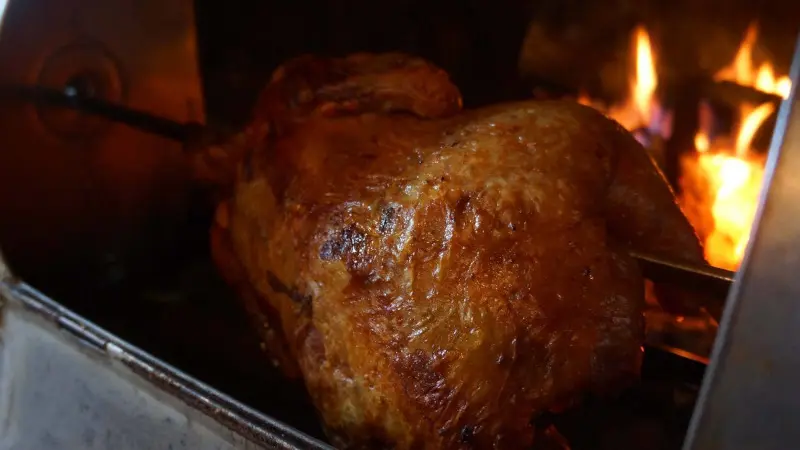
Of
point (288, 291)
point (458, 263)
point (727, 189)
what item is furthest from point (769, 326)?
point (727, 189)

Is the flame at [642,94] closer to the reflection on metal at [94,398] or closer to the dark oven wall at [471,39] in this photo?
the dark oven wall at [471,39]

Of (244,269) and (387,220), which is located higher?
(387,220)

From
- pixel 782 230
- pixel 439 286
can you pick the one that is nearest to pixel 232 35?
pixel 439 286

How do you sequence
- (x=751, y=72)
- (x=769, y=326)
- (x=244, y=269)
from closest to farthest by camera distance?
1. (x=769, y=326)
2. (x=244, y=269)
3. (x=751, y=72)

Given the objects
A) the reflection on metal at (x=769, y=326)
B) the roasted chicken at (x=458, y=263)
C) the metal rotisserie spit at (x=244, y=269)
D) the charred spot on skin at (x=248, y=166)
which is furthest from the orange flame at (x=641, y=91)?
the reflection on metal at (x=769, y=326)

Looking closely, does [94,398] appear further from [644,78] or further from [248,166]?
[644,78]

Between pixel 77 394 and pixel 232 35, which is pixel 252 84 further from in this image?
pixel 77 394
